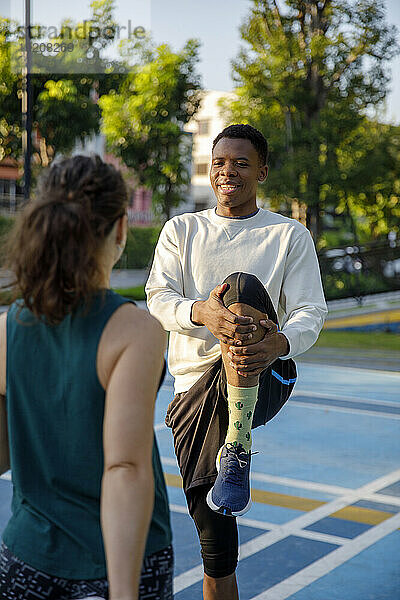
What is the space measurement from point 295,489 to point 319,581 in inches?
55.9

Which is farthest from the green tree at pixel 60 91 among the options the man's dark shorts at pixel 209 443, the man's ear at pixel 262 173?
the man's dark shorts at pixel 209 443

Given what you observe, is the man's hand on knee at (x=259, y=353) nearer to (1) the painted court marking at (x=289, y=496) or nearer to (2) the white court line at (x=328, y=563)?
(2) the white court line at (x=328, y=563)

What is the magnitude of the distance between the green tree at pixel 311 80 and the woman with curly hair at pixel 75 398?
15.0 meters

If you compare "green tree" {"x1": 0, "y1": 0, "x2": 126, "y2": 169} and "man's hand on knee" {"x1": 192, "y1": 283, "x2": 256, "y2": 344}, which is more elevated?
"green tree" {"x1": 0, "y1": 0, "x2": 126, "y2": 169}

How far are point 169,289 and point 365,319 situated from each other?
12726mm

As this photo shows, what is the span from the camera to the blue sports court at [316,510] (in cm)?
356

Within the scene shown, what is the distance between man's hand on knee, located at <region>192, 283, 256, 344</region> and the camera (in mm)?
2510

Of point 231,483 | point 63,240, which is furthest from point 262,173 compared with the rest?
point 63,240

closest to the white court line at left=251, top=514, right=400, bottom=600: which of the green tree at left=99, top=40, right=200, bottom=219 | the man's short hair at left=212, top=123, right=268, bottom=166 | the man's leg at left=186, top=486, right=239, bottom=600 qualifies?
the man's leg at left=186, top=486, right=239, bottom=600

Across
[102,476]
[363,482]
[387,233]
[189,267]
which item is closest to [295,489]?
[363,482]

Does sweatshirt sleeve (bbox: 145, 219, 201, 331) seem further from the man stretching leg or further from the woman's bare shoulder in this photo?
the woman's bare shoulder

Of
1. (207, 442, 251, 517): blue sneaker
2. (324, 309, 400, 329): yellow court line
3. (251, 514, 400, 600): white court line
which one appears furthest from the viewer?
(324, 309, 400, 329): yellow court line

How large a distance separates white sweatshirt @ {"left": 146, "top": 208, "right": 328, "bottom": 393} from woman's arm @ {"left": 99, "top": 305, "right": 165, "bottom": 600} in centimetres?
119

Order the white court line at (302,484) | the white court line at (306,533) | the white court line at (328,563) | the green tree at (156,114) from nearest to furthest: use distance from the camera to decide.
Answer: the white court line at (328,563) < the white court line at (306,533) < the white court line at (302,484) < the green tree at (156,114)
